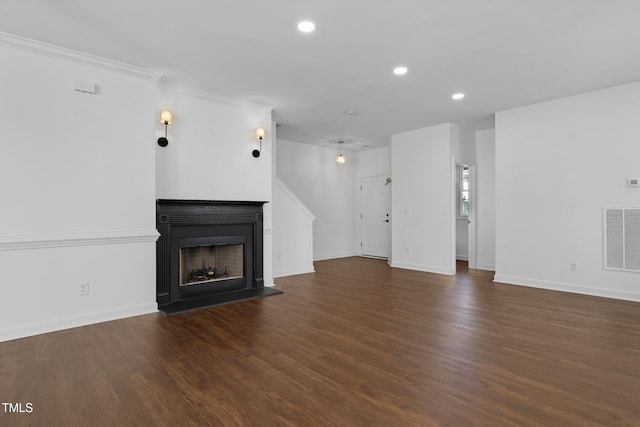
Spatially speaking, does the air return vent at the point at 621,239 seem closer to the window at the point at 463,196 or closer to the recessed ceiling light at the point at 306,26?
the window at the point at 463,196

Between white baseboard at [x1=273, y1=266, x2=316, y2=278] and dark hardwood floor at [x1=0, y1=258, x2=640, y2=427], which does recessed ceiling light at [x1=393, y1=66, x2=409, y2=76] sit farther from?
white baseboard at [x1=273, y1=266, x2=316, y2=278]

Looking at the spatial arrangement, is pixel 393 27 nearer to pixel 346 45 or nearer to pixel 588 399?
pixel 346 45

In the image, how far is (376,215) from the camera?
881 centimetres

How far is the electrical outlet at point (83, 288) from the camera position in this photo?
3551 millimetres

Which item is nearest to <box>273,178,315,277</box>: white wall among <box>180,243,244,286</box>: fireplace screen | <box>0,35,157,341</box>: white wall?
<box>180,243,244,286</box>: fireplace screen

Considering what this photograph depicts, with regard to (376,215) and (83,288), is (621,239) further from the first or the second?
(83,288)

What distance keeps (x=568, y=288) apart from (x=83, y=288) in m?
6.19

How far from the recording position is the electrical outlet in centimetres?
355

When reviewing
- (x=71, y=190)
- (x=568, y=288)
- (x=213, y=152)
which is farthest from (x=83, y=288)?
(x=568, y=288)

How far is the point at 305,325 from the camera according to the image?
353cm

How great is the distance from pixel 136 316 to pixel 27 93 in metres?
2.49

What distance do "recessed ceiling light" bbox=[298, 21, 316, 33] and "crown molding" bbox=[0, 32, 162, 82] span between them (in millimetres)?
1988

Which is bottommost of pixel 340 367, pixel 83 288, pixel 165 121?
pixel 340 367

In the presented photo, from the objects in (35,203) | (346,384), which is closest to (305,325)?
(346,384)
